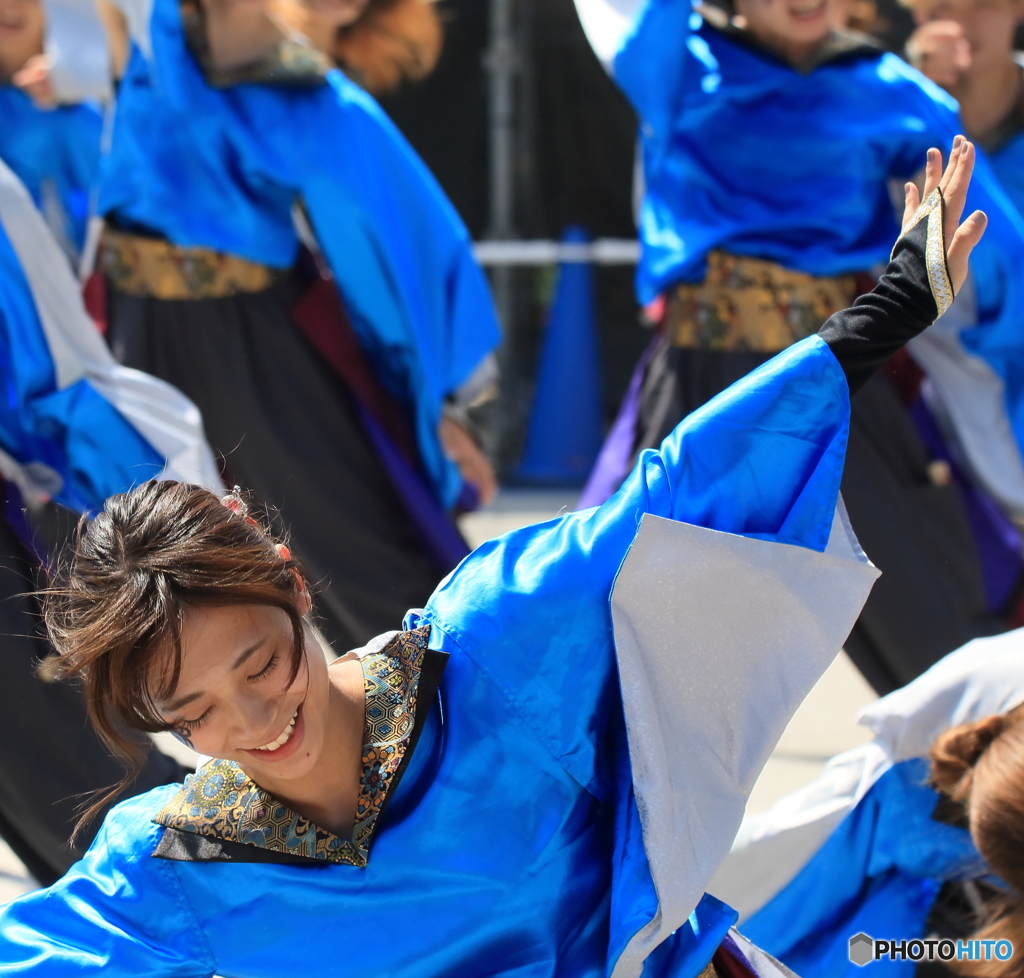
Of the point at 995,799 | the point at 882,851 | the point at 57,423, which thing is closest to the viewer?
the point at 995,799

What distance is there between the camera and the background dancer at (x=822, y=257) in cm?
239

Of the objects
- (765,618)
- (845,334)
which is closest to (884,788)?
(765,618)

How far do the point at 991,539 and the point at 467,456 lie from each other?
93 cm

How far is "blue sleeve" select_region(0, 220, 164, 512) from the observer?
2.08 meters

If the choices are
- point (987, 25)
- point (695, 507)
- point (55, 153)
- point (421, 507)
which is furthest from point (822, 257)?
point (55, 153)

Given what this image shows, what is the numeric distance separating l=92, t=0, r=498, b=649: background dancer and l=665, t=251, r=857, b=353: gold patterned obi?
0.47 m

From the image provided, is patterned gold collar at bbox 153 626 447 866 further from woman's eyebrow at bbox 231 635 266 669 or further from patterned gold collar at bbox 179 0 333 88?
patterned gold collar at bbox 179 0 333 88

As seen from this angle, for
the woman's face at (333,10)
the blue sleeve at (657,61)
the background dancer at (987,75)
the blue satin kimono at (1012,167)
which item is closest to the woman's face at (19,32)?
the woman's face at (333,10)

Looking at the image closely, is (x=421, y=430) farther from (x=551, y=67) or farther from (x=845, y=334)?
(x=551, y=67)

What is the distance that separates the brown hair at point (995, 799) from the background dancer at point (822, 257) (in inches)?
32.3

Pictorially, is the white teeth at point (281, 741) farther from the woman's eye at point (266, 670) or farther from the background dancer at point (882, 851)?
the background dancer at point (882, 851)

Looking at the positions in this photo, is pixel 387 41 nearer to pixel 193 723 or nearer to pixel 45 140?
pixel 45 140

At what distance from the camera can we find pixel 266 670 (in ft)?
3.99

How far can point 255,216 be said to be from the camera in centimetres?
254
